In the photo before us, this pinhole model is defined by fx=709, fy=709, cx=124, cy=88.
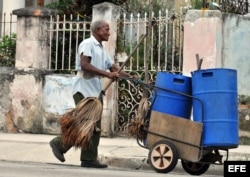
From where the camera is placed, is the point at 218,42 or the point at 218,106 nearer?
the point at 218,106

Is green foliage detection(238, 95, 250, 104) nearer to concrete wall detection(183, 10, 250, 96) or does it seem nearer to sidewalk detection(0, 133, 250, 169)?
concrete wall detection(183, 10, 250, 96)

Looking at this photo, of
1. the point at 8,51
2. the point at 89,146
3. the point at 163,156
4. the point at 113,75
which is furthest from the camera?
the point at 8,51

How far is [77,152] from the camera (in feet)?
36.2

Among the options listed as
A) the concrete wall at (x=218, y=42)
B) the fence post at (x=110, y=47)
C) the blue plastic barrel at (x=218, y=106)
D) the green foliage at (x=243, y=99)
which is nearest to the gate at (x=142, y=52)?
the fence post at (x=110, y=47)

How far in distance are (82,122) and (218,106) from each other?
64.0 inches

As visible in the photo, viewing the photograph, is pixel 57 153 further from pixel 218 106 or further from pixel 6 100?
pixel 6 100

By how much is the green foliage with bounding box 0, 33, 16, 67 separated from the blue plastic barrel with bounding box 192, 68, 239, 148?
6.77m

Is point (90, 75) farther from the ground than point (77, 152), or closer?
farther from the ground

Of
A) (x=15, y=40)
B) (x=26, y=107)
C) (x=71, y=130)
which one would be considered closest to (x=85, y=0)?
(x=15, y=40)

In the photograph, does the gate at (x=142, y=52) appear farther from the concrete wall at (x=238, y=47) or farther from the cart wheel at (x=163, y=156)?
the cart wheel at (x=163, y=156)

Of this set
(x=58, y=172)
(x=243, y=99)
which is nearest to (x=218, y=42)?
(x=243, y=99)

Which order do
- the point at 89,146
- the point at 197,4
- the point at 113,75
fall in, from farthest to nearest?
1. the point at 197,4
2. the point at 89,146
3. the point at 113,75

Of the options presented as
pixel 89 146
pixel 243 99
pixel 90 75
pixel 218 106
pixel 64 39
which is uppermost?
pixel 64 39

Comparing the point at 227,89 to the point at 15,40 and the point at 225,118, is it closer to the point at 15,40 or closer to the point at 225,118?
the point at 225,118
